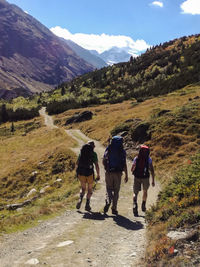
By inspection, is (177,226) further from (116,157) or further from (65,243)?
(116,157)

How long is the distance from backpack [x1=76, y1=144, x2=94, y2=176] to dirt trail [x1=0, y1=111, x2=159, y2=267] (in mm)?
1733

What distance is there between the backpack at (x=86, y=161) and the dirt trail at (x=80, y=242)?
1733 mm

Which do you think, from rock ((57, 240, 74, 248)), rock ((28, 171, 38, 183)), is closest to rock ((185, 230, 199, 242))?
rock ((57, 240, 74, 248))

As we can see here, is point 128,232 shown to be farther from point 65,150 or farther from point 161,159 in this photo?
point 65,150

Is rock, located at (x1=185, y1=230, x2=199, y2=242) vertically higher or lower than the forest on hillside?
lower

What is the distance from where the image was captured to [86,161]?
10.7 metres

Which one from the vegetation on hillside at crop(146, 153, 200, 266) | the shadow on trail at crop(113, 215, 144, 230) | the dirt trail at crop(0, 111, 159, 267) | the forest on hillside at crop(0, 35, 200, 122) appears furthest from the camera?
the forest on hillside at crop(0, 35, 200, 122)

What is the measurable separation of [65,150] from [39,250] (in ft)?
63.1

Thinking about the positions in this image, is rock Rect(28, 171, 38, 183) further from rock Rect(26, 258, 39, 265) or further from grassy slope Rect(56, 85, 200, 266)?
rock Rect(26, 258, 39, 265)

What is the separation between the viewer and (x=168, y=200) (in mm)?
9641

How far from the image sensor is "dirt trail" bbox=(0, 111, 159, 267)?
6.33 meters

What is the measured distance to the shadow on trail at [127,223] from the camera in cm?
895

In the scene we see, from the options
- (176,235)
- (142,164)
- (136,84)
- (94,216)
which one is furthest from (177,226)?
(136,84)

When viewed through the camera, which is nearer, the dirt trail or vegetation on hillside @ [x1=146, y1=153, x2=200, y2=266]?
vegetation on hillside @ [x1=146, y1=153, x2=200, y2=266]
